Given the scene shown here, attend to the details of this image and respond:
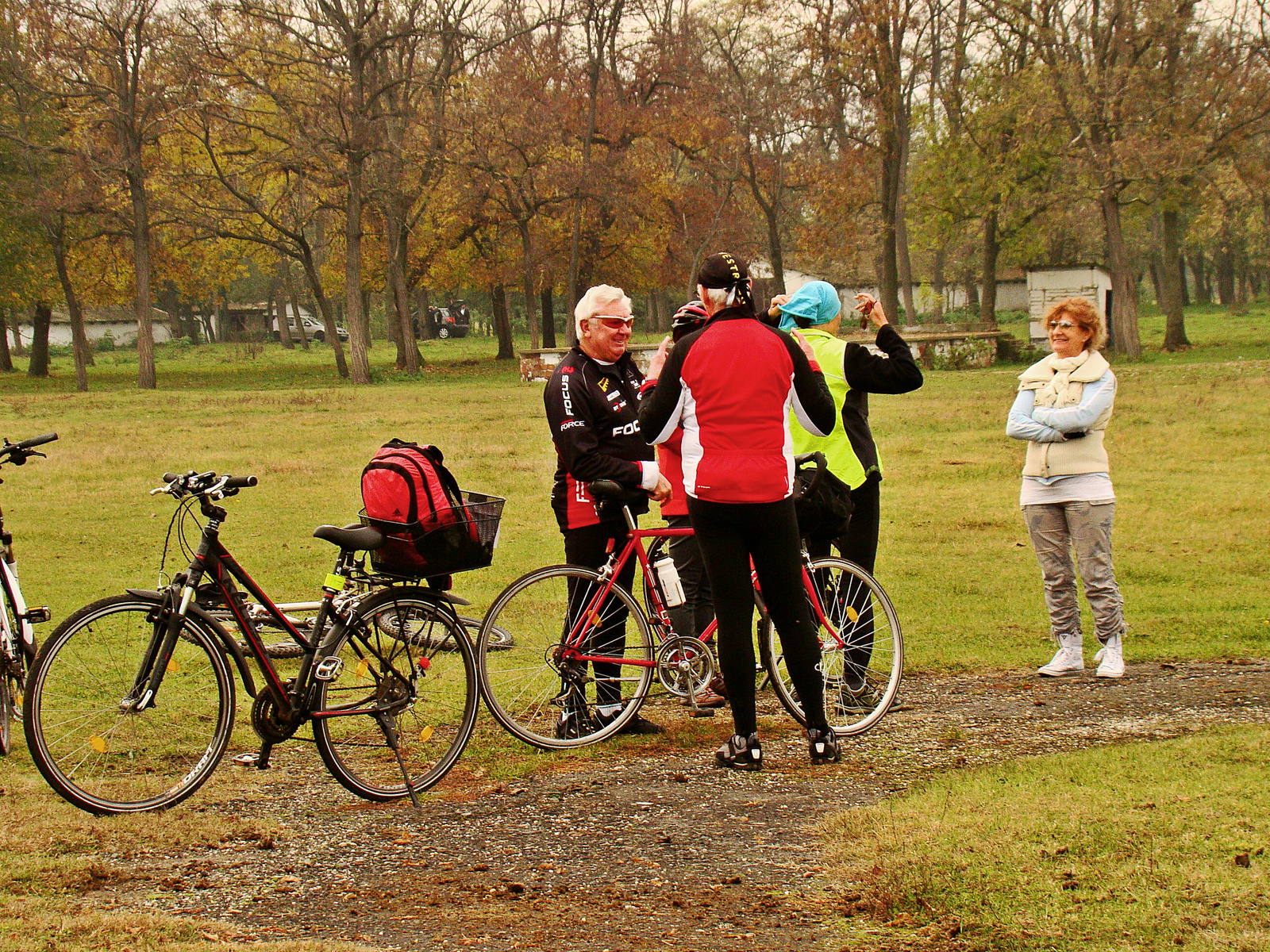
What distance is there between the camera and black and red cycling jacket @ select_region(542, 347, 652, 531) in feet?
18.6

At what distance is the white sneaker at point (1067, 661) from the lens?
7102 millimetres

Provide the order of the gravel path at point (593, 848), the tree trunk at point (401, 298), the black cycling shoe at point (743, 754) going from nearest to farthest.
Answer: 1. the gravel path at point (593, 848)
2. the black cycling shoe at point (743, 754)
3. the tree trunk at point (401, 298)

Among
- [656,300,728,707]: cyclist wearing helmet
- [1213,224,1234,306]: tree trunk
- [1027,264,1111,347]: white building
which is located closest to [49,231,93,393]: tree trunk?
[1027,264,1111,347]: white building

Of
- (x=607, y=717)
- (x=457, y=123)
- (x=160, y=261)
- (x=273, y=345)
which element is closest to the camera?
(x=607, y=717)

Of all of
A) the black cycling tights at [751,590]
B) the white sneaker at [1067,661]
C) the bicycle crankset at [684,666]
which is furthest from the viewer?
the white sneaker at [1067,661]

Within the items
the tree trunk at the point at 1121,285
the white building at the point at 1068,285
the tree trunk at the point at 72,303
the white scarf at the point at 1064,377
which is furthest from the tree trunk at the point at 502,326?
the white scarf at the point at 1064,377

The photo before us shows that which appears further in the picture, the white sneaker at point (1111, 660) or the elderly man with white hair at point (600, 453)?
the white sneaker at point (1111, 660)

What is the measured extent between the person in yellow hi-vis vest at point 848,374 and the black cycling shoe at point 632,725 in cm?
96

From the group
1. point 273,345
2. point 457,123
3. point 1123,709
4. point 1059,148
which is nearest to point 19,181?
point 457,123

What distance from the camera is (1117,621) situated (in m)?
7.02

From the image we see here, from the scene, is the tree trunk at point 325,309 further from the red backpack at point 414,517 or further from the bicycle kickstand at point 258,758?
the red backpack at point 414,517

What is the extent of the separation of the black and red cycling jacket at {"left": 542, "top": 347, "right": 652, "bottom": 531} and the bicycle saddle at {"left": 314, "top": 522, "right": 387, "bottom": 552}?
38.4 inches

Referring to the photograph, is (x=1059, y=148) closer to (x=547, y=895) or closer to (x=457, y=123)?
(x=457, y=123)

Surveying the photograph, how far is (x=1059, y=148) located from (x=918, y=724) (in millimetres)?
37668
